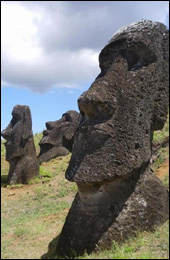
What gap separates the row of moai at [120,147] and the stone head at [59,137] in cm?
1283

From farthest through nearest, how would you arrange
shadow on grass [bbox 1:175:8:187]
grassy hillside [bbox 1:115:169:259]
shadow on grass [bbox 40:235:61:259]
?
shadow on grass [bbox 1:175:8:187], shadow on grass [bbox 40:235:61:259], grassy hillside [bbox 1:115:169:259]

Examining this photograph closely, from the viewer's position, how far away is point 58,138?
63.9 ft

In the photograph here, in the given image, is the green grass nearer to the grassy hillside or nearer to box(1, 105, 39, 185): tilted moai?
the grassy hillside

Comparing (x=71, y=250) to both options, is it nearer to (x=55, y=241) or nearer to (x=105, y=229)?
(x=105, y=229)

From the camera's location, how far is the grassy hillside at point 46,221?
516 cm

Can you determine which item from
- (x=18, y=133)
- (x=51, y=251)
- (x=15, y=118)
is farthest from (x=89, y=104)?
(x=15, y=118)

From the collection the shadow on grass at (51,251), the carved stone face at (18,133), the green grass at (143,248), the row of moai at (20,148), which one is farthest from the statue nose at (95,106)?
the carved stone face at (18,133)

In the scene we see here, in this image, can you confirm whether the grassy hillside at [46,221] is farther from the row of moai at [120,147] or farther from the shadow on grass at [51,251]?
the row of moai at [120,147]

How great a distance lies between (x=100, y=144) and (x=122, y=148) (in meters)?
0.32

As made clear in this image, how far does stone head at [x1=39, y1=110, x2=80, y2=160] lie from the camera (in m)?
19.0

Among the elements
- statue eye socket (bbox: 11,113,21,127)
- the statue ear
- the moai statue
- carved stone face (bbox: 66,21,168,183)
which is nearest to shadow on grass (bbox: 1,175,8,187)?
the statue ear

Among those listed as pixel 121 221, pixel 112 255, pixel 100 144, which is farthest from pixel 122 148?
pixel 112 255

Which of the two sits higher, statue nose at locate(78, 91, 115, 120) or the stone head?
the stone head

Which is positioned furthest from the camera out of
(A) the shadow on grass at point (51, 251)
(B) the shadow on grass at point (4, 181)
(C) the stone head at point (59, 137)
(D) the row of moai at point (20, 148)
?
(C) the stone head at point (59, 137)
